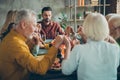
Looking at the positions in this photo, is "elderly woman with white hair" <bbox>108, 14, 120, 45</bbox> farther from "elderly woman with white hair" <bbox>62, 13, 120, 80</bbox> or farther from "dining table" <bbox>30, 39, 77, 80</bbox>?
"dining table" <bbox>30, 39, 77, 80</bbox>

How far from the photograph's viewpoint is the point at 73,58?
1954 millimetres

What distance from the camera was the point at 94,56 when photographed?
A: 6.47ft

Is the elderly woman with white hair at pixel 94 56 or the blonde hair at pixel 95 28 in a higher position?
the blonde hair at pixel 95 28

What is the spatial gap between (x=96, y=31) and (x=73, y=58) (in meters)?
0.27

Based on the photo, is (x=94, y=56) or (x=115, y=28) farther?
(x=115, y=28)

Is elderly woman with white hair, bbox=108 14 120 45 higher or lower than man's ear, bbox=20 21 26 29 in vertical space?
lower

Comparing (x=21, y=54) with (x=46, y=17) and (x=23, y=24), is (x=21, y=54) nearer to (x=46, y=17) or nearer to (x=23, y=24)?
(x=23, y=24)

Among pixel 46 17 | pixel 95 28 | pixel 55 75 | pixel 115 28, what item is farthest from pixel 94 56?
pixel 46 17

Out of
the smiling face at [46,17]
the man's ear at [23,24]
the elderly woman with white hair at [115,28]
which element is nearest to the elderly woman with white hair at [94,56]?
the man's ear at [23,24]

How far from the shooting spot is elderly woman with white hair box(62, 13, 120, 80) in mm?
1961

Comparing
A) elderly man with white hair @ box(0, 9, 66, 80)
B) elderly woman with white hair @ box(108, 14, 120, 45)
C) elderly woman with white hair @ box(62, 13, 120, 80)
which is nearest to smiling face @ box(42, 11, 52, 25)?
elderly woman with white hair @ box(108, 14, 120, 45)

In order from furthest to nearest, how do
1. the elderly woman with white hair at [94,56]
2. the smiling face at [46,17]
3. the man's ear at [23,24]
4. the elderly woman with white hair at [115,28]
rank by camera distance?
1. the smiling face at [46,17]
2. the elderly woman with white hair at [115,28]
3. the man's ear at [23,24]
4. the elderly woman with white hair at [94,56]

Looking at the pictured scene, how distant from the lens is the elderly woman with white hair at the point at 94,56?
6.43ft

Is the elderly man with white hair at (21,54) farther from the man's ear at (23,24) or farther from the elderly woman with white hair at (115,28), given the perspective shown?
the elderly woman with white hair at (115,28)
